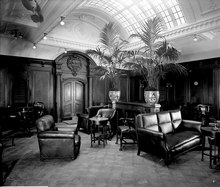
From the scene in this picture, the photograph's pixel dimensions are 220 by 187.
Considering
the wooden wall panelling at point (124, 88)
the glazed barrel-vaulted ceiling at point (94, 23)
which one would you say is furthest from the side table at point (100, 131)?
the wooden wall panelling at point (124, 88)

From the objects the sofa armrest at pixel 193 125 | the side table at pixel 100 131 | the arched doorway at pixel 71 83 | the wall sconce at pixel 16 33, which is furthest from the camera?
the arched doorway at pixel 71 83

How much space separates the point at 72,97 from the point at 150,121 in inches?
224

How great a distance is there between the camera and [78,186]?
255cm

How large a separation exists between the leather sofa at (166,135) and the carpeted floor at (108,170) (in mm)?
242

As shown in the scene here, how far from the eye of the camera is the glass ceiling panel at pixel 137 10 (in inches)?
248

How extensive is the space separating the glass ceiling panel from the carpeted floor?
4998 mm

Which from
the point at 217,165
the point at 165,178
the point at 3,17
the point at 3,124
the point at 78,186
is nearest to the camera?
the point at 78,186

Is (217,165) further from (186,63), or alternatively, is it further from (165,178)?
(186,63)

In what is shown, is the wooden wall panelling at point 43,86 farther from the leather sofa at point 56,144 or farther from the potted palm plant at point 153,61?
the potted palm plant at point 153,61

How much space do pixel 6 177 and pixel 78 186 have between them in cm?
128

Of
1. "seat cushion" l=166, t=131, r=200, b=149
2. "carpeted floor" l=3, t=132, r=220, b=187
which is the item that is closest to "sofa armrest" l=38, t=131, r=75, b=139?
"carpeted floor" l=3, t=132, r=220, b=187

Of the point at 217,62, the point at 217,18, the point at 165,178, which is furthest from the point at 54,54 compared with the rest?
the point at 217,62

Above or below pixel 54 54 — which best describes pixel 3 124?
below

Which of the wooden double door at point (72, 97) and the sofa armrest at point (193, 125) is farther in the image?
the wooden double door at point (72, 97)
